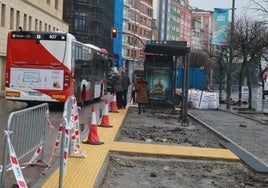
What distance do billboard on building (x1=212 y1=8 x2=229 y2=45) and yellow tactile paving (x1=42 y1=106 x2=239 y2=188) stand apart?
17.3m

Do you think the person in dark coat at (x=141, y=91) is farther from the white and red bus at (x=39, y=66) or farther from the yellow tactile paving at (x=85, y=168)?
the yellow tactile paving at (x=85, y=168)

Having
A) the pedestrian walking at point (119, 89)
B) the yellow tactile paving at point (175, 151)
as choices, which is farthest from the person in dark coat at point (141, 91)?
the yellow tactile paving at point (175, 151)

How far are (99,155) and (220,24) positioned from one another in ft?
72.4

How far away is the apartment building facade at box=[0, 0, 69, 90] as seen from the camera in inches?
1613

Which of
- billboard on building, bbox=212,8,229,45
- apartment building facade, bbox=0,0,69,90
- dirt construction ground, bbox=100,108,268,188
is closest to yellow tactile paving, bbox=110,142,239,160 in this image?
dirt construction ground, bbox=100,108,268,188

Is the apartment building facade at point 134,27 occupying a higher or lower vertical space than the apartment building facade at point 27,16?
higher

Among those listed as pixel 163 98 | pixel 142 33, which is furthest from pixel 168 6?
pixel 163 98

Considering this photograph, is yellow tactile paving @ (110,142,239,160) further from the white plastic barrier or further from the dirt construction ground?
the white plastic barrier

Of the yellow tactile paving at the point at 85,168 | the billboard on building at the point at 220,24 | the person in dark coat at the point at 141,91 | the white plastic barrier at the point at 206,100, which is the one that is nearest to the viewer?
the yellow tactile paving at the point at 85,168

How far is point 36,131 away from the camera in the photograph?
833 centimetres

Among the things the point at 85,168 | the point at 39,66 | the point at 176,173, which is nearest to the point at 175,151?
the point at 176,173

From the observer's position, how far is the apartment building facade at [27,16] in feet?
134

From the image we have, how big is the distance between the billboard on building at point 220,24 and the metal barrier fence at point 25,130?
75.9 ft

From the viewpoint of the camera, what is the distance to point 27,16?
47.4 meters
